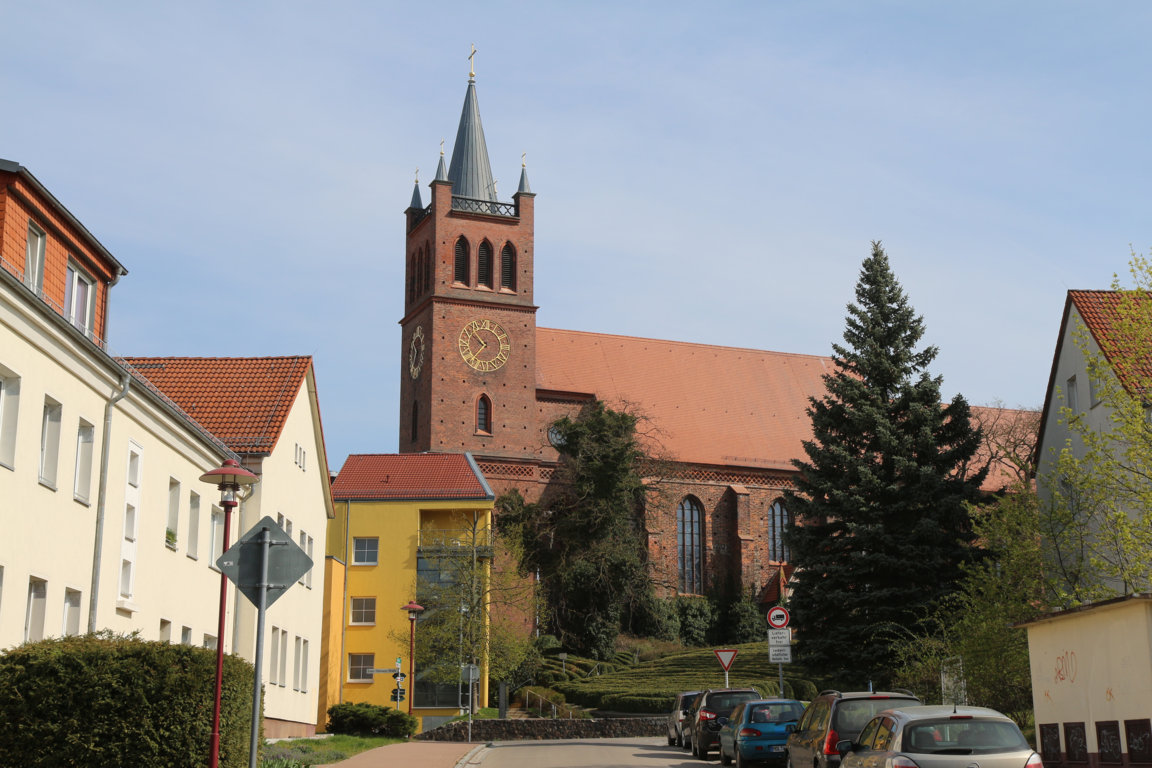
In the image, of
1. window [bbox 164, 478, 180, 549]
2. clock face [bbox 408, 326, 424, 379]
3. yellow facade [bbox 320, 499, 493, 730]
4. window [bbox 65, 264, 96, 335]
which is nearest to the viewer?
window [bbox 65, 264, 96, 335]

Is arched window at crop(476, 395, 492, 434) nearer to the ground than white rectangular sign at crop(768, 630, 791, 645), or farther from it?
farther from it

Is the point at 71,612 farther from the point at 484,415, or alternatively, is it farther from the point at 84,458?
the point at 484,415

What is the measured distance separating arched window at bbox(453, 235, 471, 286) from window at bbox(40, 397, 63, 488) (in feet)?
148

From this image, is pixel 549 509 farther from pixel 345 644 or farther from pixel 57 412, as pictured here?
pixel 57 412

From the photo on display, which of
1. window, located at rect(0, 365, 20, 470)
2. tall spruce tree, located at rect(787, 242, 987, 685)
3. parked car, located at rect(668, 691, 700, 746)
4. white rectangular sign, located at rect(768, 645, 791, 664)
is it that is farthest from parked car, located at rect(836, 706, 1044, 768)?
tall spruce tree, located at rect(787, 242, 987, 685)

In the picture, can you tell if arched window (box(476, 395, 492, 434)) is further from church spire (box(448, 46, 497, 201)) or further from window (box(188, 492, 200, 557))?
window (box(188, 492, 200, 557))

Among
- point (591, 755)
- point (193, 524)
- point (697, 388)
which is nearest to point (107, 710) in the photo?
point (193, 524)

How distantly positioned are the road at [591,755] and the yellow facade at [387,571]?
1372 centimetres

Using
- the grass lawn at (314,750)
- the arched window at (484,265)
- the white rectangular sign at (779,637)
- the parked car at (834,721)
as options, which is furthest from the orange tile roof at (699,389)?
the parked car at (834,721)

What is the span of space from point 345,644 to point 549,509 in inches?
668

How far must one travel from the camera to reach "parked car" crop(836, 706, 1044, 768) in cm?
1141

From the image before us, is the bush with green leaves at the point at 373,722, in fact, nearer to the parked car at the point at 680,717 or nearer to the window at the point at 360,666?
the parked car at the point at 680,717

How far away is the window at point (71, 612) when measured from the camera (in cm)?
1847

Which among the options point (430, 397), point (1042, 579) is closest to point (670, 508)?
point (430, 397)
